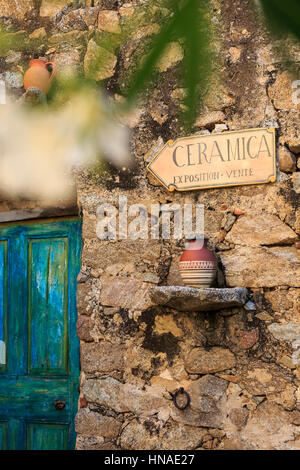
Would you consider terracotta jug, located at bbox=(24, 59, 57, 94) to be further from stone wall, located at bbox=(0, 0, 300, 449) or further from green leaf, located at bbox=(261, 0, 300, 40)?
green leaf, located at bbox=(261, 0, 300, 40)

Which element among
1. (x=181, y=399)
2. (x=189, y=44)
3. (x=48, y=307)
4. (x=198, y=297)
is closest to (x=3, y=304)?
(x=48, y=307)

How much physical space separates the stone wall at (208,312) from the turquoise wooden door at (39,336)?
13.8 inches

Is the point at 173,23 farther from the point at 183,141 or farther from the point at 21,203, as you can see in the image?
the point at 21,203

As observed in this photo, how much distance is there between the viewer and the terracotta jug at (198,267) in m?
2.31

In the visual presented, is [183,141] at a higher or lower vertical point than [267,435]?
higher

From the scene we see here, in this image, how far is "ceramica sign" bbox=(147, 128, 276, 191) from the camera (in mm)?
2430

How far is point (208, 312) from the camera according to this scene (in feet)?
7.98

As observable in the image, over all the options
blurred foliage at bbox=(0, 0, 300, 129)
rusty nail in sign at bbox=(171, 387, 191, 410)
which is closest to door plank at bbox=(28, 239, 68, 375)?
rusty nail in sign at bbox=(171, 387, 191, 410)

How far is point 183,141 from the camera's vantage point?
2.58 m
